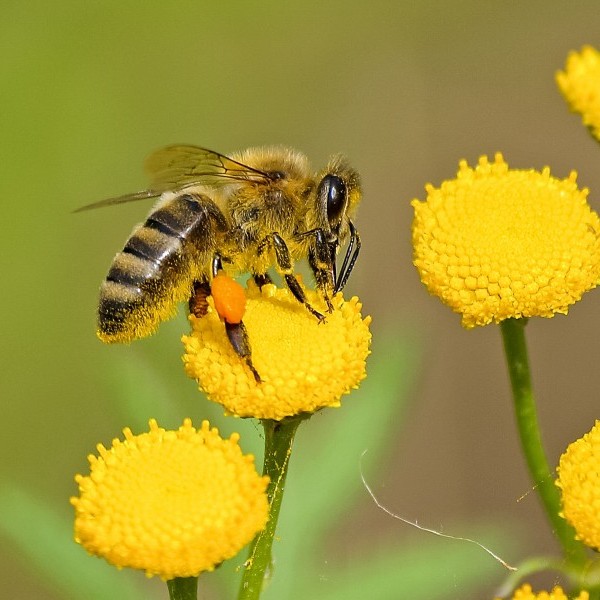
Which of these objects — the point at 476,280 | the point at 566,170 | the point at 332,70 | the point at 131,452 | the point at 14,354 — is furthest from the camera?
the point at 332,70

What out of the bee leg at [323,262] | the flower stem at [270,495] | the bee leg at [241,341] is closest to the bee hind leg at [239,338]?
the bee leg at [241,341]

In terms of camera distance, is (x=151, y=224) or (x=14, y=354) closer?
(x=151, y=224)

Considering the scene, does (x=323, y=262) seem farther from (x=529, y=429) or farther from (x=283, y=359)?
(x=529, y=429)

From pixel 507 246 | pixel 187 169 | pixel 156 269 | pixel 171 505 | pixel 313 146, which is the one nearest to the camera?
pixel 171 505

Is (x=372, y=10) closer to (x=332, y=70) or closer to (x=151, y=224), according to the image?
(x=332, y=70)

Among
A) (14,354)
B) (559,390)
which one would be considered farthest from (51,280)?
(559,390)

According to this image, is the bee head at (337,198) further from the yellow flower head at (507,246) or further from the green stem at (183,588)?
the green stem at (183,588)

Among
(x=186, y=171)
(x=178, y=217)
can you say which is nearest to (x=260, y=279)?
(x=178, y=217)
